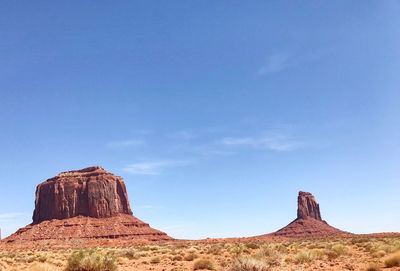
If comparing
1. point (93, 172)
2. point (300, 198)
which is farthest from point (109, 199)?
point (300, 198)

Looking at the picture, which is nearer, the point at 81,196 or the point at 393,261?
the point at 393,261

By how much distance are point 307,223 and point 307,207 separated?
1407cm

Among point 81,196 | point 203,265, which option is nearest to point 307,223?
point 81,196

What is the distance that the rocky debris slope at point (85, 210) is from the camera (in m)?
111

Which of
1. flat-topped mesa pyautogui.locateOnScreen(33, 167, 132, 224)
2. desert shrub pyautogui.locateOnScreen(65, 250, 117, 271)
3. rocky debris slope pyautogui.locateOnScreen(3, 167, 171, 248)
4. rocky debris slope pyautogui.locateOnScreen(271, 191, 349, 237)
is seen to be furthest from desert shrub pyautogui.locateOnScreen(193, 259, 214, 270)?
rocky debris slope pyautogui.locateOnScreen(271, 191, 349, 237)

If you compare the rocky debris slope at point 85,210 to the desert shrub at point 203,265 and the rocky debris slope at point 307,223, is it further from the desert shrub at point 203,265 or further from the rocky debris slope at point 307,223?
the desert shrub at point 203,265

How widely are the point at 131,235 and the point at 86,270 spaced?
96882mm

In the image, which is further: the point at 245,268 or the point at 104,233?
the point at 104,233

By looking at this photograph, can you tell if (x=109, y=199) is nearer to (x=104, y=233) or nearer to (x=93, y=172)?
(x=93, y=172)

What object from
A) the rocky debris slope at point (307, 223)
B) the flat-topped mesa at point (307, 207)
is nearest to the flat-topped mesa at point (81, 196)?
the rocky debris slope at point (307, 223)

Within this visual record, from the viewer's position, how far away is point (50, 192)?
13550 cm

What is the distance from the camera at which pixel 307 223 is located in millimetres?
153875

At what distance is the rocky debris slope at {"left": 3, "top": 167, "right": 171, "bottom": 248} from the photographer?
364ft

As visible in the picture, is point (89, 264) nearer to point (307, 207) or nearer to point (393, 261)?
point (393, 261)
